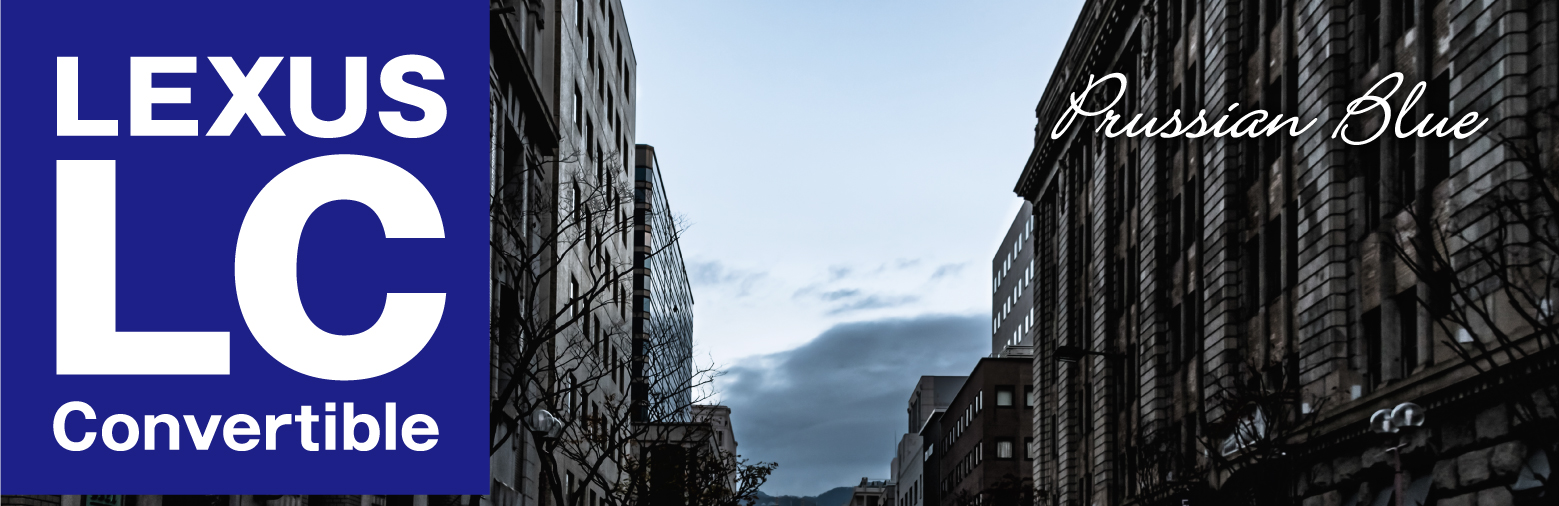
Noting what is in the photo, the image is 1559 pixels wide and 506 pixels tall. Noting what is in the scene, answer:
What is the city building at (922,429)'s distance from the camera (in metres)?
164

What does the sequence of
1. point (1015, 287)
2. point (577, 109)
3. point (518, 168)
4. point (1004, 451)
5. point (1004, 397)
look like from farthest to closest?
point (1015, 287)
point (1004, 397)
point (1004, 451)
point (577, 109)
point (518, 168)

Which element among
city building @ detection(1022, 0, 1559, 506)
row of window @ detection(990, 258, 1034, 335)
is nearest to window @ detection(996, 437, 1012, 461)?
row of window @ detection(990, 258, 1034, 335)

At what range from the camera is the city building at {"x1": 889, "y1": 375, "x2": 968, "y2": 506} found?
539 ft

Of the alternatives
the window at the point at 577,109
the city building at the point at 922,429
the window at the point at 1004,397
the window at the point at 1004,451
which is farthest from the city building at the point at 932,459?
the window at the point at 577,109

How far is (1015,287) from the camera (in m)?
125

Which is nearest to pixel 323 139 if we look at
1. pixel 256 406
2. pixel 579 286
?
pixel 256 406

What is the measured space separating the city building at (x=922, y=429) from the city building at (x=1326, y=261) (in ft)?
335

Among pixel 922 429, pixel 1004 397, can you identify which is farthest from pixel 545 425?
pixel 922 429

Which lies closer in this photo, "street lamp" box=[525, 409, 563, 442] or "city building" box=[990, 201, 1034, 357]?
"street lamp" box=[525, 409, 563, 442]

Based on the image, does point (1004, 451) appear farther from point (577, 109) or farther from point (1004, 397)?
point (577, 109)

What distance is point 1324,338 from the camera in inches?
1394

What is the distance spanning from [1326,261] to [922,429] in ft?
438

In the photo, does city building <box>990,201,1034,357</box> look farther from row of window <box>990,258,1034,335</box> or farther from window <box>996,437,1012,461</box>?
window <box>996,437,1012,461</box>

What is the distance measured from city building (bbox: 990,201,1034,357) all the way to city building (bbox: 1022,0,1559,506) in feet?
179
